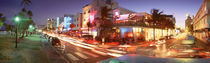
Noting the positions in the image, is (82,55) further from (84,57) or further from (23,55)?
(23,55)

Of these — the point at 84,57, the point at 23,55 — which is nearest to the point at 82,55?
the point at 84,57

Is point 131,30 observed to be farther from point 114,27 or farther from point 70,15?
point 70,15

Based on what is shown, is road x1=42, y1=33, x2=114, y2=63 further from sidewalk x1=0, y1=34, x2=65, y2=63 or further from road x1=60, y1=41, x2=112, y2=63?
sidewalk x1=0, y1=34, x2=65, y2=63

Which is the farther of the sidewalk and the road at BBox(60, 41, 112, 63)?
the road at BBox(60, 41, 112, 63)

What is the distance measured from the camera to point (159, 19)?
3791cm

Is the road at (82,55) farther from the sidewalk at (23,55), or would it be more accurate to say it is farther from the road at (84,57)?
the sidewalk at (23,55)

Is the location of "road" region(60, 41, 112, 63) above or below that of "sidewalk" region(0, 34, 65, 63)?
below

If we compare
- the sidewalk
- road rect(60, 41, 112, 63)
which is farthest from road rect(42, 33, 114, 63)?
the sidewalk

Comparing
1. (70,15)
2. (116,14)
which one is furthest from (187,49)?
(70,15)

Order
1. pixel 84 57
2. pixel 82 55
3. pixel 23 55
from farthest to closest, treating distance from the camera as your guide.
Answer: pixel 82 55
pixel 84 57
pixel 23 55

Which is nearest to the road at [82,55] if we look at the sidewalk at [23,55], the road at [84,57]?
the road at [84,57]

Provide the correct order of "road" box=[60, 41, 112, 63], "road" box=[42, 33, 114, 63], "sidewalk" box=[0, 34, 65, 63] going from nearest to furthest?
"sidewalk" box=[0, 34, 65, 63] → "road" box=[60, 41, 112, 63] → "road" box=[42, 33, 114, 63]

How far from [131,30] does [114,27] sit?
5012 mm

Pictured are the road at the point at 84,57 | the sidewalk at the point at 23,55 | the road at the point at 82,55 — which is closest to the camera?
the sidewalk at the point at 23,55
